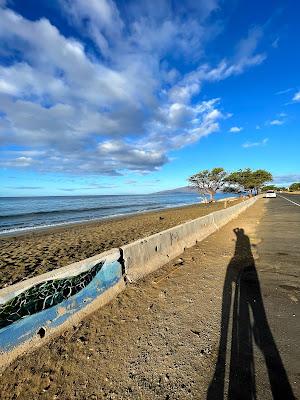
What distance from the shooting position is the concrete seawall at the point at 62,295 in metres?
2.73

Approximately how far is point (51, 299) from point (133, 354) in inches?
48.5

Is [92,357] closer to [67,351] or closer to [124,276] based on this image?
[67,351]

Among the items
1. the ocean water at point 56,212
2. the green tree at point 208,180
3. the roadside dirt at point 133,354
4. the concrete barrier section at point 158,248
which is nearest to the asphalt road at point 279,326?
the roadside dirt at point 133,354

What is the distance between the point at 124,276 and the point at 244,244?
4.96 metres

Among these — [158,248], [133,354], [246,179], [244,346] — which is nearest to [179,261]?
[158,248]

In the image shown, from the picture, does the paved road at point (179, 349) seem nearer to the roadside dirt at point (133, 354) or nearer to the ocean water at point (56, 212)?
the roadside dirt at point (133, 354)

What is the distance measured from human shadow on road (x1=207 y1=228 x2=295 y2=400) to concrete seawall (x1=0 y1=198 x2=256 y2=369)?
1761 millimetres

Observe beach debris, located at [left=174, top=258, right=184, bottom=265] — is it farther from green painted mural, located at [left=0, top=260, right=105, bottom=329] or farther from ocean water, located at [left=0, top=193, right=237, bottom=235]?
ocean water, located at [left=0, top=193, right=237, bottom=235]

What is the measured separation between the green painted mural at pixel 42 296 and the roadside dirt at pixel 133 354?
43 centimetres

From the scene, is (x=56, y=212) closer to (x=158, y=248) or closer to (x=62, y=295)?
(x=158, y=248)

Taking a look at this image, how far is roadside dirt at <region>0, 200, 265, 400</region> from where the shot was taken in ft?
7.63

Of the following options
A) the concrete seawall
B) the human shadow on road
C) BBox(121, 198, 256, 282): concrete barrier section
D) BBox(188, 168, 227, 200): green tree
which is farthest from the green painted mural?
BBox(188, 168, 227, 200): green tree

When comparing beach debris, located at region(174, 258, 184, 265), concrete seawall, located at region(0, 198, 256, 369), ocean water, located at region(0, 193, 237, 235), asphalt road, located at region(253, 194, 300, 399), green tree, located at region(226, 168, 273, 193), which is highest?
green tree, located at region(226, 168, 273, 193)

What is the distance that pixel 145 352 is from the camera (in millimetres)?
2818
